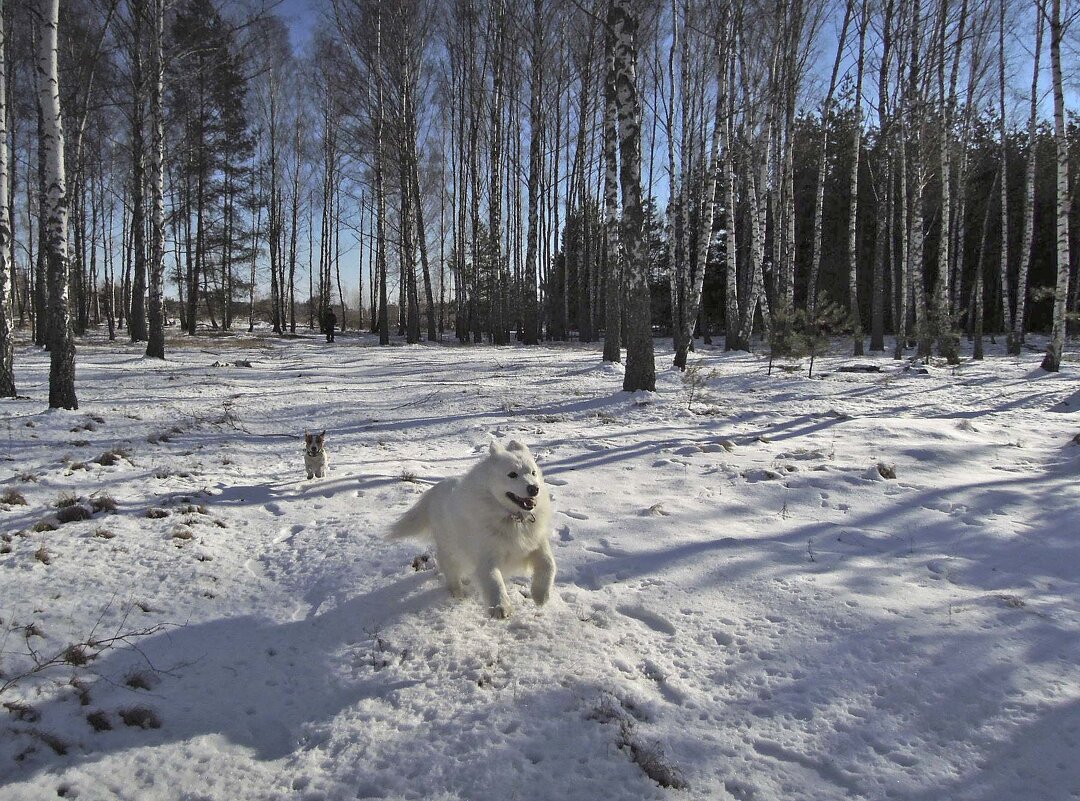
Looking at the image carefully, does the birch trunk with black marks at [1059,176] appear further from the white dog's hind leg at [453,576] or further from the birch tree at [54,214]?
the birch tree at [54,214]

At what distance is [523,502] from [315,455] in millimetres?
3410

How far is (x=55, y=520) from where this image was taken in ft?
14.6

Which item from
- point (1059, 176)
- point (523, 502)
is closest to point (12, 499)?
point (523, 502)

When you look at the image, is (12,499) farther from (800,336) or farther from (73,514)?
(800,336)

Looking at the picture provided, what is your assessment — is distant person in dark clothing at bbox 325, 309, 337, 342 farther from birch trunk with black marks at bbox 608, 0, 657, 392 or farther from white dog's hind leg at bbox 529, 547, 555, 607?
white dog's hind leg at bbox 529, 547, 555, 607

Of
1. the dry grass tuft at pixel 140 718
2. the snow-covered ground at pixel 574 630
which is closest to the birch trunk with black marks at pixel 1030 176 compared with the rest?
the snow-covered ground at pixel 574 630

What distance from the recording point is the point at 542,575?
3.50m

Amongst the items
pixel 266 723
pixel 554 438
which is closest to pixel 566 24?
pixel 554 438

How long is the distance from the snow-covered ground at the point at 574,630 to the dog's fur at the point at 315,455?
0.43 feet

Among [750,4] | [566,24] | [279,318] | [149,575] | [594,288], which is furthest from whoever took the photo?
[279,318]

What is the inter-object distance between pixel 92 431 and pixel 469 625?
6.76 meters

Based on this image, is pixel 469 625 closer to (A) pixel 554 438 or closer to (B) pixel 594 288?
(A) pixel 554 438

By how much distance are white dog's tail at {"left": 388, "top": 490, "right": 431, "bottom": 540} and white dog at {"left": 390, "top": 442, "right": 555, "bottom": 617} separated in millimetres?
304

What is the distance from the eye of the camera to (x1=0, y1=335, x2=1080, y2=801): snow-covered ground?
2.32m
